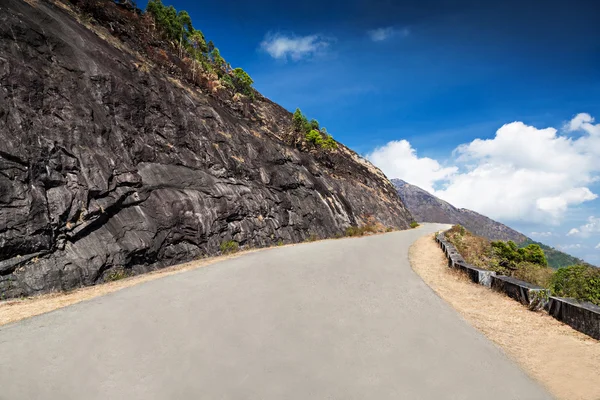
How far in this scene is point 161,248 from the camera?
41.0 ft

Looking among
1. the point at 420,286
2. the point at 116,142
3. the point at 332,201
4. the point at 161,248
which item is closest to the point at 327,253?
the point at 420,286

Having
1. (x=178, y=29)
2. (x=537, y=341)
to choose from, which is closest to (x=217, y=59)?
(x=178, y=29)

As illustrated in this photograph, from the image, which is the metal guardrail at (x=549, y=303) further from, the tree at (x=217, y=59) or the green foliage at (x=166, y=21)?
the tree at (x=217, y=59)

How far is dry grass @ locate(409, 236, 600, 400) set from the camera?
4.38m

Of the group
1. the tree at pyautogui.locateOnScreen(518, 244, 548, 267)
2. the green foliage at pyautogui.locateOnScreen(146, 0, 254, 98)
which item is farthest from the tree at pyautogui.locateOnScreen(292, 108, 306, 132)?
the tree at pyautogui.locateOnScreen(518, 244, 548, 267)

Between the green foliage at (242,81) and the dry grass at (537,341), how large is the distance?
3908 centimetres

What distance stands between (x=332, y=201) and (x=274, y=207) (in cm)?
1123

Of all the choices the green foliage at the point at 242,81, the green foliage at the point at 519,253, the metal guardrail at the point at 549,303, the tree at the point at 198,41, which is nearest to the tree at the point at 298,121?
the green foliage at the point at 242,81

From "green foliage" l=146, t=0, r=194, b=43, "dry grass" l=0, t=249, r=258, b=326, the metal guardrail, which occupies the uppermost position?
"green foliage" l=146, t=0, r=194, b=43

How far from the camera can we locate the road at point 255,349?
3891 mm

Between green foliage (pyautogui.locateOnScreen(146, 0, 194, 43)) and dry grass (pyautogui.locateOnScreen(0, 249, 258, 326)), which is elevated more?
green foliage (pyautogui.locateOnScreen(146, 0, 194, 43))

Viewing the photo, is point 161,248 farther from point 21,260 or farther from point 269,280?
point 269,280

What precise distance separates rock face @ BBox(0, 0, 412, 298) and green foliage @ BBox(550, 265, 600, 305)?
41.2 feet

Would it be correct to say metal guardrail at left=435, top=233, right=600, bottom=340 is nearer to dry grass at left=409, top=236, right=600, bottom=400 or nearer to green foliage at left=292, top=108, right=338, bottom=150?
dry grass at left=409, top=236, right=600, bottom=400
